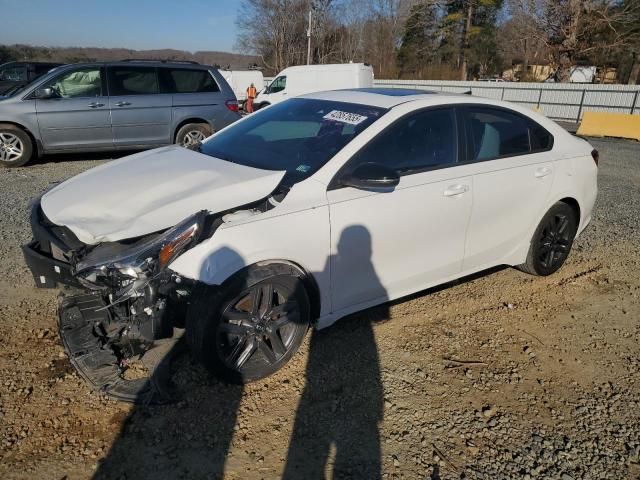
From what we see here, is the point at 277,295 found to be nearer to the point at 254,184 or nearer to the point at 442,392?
the point at 254,184

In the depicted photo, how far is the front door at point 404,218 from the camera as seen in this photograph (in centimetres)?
295

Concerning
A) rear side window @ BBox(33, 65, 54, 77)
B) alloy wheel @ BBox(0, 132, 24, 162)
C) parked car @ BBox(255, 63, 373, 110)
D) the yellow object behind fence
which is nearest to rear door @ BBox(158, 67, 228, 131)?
alloy wheel @ BBox(0, 132, 24, 162)

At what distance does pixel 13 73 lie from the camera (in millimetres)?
13617

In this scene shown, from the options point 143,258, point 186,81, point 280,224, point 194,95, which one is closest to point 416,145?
point 280,224

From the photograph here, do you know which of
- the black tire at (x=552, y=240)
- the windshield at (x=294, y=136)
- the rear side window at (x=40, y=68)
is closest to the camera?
the windshield at (x=294, y=136)

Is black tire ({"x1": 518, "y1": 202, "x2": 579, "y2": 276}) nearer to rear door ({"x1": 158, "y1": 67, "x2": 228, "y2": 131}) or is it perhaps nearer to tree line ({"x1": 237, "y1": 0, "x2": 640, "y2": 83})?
rear door ({"x1": 158, "y1": 67, "x2": 228, "y2": 131})

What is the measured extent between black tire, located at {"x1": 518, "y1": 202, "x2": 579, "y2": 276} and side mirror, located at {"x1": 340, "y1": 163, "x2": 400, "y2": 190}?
200 centimetres

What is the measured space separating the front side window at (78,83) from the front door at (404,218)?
709 centimetres

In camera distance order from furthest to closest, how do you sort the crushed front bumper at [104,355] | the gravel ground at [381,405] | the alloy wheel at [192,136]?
the alloy wheel at [192,136]
the crushed front bumper at [104,355]
the gravel ground at [381,405]

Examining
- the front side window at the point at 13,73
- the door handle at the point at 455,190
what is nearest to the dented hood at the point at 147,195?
the door handle at the point at 455,190

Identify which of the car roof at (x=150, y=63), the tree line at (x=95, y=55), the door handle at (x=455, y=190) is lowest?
the door handle at (x=455, y=190)

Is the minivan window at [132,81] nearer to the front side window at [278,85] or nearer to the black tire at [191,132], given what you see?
the black tire at [191,132]

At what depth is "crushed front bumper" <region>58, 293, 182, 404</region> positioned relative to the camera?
8.71 ft

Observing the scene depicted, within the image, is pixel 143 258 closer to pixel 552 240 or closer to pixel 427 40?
pixel 552 240
